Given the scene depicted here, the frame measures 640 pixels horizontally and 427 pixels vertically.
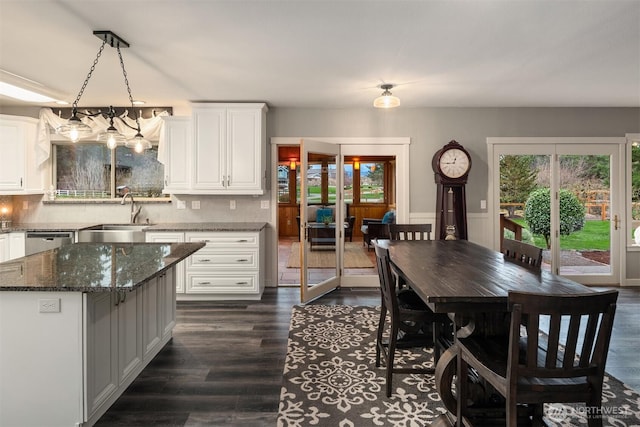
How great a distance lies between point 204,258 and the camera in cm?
445

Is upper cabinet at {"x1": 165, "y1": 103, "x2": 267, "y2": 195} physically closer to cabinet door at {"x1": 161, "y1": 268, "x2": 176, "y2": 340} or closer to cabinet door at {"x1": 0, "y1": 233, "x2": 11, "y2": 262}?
cabinet door at {"x1": 161, "y1": 268, "x2": 176, "y2": 340}

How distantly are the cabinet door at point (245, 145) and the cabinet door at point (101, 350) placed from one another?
2.69 m

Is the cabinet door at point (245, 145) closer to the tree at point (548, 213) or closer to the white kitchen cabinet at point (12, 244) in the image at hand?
the white kitchen cabinet at point (12, 244)

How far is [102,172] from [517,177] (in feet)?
18.7

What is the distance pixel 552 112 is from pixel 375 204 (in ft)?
14.0

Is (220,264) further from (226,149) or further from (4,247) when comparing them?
(4,247)

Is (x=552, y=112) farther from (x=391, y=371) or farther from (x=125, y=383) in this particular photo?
(x=125, y=383)

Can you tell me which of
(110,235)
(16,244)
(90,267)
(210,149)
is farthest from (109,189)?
(90,267)

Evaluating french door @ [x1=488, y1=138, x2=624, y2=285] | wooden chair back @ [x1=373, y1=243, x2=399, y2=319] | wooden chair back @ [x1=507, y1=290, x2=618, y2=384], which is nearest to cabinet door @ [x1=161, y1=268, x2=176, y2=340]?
wooden chair back @ [x1=373, y1=243, x2=399, y2=319]

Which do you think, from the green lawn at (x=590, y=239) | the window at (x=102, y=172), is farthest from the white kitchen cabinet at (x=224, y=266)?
the green lawn at (x=590, y=239)

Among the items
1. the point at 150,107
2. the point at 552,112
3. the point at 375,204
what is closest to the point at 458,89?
the point at 552,112

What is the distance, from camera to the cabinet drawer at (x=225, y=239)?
4.43 metres

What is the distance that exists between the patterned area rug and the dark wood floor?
13 centimetres

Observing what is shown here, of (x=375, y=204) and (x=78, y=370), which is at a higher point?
(x=375, y=204)
